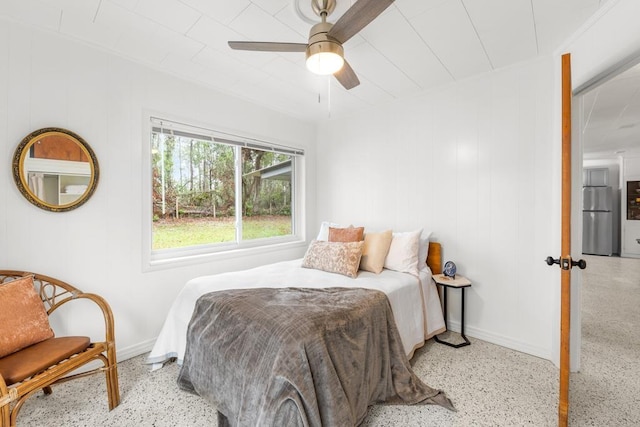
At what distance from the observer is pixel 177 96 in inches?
107

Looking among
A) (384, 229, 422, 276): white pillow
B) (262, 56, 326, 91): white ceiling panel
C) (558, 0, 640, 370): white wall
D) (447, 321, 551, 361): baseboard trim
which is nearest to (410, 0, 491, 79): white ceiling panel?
(558, 0, 640, 370): white wall

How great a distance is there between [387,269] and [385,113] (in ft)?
6.09

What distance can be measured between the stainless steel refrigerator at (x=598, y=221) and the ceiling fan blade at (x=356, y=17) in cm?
826

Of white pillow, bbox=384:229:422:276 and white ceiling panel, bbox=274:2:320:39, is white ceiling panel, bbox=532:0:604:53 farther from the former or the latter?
white pillow, bbox=384:229:422:276

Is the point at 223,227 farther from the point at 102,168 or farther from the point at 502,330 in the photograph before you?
the point at 502,330

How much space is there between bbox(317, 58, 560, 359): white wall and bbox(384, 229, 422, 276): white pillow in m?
0.40

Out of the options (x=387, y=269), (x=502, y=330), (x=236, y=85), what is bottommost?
(x=502, y=330)

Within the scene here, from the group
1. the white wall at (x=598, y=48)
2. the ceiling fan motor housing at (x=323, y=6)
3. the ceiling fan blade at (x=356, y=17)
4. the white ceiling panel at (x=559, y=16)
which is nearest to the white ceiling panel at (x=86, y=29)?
the ceiling fan motor housing at (x=323, y=6)

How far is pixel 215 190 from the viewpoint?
10.7 ft

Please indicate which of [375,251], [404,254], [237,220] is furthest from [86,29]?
[404,254]

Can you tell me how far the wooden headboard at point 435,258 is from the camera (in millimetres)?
2959

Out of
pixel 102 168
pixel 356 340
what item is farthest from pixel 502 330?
pixel 102 168

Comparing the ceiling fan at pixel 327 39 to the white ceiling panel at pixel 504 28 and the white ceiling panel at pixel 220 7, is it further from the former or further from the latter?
the white ceiling panel at pixel 504 28

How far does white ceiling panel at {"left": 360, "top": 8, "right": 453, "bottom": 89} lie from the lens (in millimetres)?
1923
